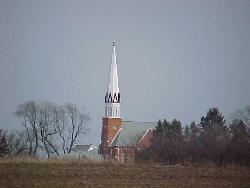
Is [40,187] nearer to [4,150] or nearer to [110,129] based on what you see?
[4,150]

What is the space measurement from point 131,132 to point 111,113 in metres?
4.09

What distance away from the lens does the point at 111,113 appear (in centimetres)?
6706

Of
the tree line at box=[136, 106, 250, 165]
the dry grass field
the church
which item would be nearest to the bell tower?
the church

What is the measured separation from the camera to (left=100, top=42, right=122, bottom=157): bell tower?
65938 mm

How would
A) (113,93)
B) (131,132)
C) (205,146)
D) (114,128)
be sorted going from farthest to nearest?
(131,132)
(114,128)
(113,93)
(205,146)

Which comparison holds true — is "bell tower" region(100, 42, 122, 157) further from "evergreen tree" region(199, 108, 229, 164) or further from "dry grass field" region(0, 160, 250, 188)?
"dry grass field" region(0, 160, 250, 188)

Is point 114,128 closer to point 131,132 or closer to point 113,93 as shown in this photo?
point 131,132

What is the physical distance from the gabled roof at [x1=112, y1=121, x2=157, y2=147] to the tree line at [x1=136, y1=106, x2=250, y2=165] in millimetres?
10760

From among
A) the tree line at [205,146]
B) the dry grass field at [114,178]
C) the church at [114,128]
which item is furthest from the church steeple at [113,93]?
the dry grass field at [114,178]

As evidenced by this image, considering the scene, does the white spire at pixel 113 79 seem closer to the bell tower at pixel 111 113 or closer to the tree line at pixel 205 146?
the bell tower at pixel 111 113

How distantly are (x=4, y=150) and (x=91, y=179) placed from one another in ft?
99.6

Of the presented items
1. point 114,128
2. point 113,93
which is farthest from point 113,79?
point 114,128

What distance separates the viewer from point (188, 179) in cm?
1756

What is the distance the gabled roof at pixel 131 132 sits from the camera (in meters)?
65.9
